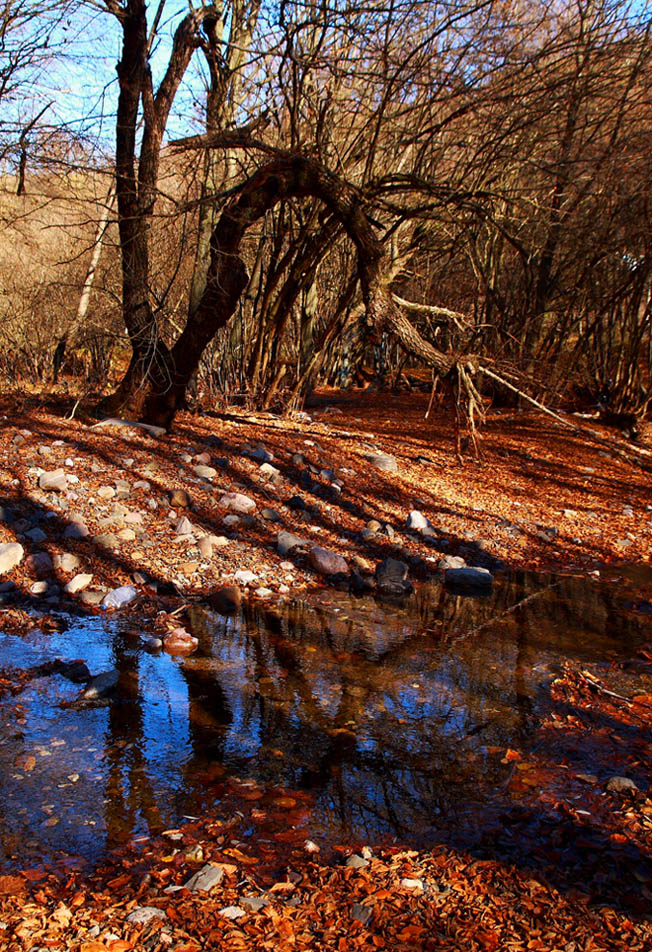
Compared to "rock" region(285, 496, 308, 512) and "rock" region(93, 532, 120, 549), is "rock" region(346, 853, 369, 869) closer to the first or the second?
"rock" region(93, 532, 120, 549)

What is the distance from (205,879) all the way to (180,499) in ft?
15.4

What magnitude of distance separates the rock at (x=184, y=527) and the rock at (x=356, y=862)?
4.12 metres

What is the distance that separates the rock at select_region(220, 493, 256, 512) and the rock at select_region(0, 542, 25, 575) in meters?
2.06

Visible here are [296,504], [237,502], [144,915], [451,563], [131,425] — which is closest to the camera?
[144,915]

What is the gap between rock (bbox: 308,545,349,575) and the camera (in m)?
6.54

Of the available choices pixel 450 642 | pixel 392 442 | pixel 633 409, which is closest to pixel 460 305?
pixel 633 409

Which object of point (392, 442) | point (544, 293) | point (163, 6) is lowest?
point (392, 442)

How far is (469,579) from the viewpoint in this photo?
6.67m

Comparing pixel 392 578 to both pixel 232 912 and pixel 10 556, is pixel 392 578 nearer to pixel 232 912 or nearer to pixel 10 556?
pixel 10 556

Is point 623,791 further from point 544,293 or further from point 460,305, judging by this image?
point 460,305

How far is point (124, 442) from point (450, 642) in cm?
430

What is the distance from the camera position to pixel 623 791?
3264 millimetres

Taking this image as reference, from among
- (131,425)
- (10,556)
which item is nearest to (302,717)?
(10,556)

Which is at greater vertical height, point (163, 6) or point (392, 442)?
point (163, 6)
